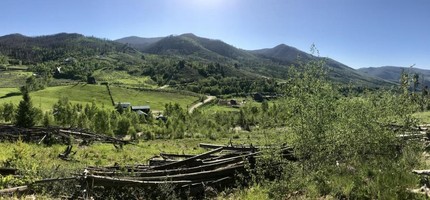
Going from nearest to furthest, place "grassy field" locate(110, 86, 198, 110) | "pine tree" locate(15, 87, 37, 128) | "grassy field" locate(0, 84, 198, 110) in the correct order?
"pine tree" locate(15, 87, 37, 128), "grassy field" locate(0, 84, 198, 110), "grassy field" locate(110, 86, 198, 110)

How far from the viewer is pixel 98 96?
157375 mm

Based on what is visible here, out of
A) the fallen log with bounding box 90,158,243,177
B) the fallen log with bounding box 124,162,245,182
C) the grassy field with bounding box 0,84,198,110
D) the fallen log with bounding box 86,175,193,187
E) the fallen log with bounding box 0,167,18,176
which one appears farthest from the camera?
the grassy field with bounding box 0,84,198,110

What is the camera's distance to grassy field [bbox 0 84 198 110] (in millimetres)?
140200

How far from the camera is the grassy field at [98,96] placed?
460 ft

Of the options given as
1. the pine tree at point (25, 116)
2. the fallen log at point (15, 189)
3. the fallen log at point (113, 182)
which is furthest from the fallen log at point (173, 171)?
the pine tree at point (25, 116)

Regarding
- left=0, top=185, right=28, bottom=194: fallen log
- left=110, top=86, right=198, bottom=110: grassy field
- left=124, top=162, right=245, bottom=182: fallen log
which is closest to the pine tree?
left=0, top=185, right=28, bottom=194: fallen log

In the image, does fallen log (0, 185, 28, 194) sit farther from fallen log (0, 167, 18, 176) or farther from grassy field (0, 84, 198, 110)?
grassy field (0, 84, 198, 110)

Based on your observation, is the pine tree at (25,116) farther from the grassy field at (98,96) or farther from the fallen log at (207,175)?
the grassy field at (98,96)

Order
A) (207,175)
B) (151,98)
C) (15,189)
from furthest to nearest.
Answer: (151,98) → (207,175) → (15,189)

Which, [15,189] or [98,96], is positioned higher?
[15,189]

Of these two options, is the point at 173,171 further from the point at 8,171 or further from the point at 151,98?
the point at 151,98

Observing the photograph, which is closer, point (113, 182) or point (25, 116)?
point (113, 182)

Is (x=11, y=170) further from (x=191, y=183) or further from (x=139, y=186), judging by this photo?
(x=191, y=183)

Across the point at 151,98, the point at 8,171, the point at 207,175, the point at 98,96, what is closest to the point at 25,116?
the point at 8,171
